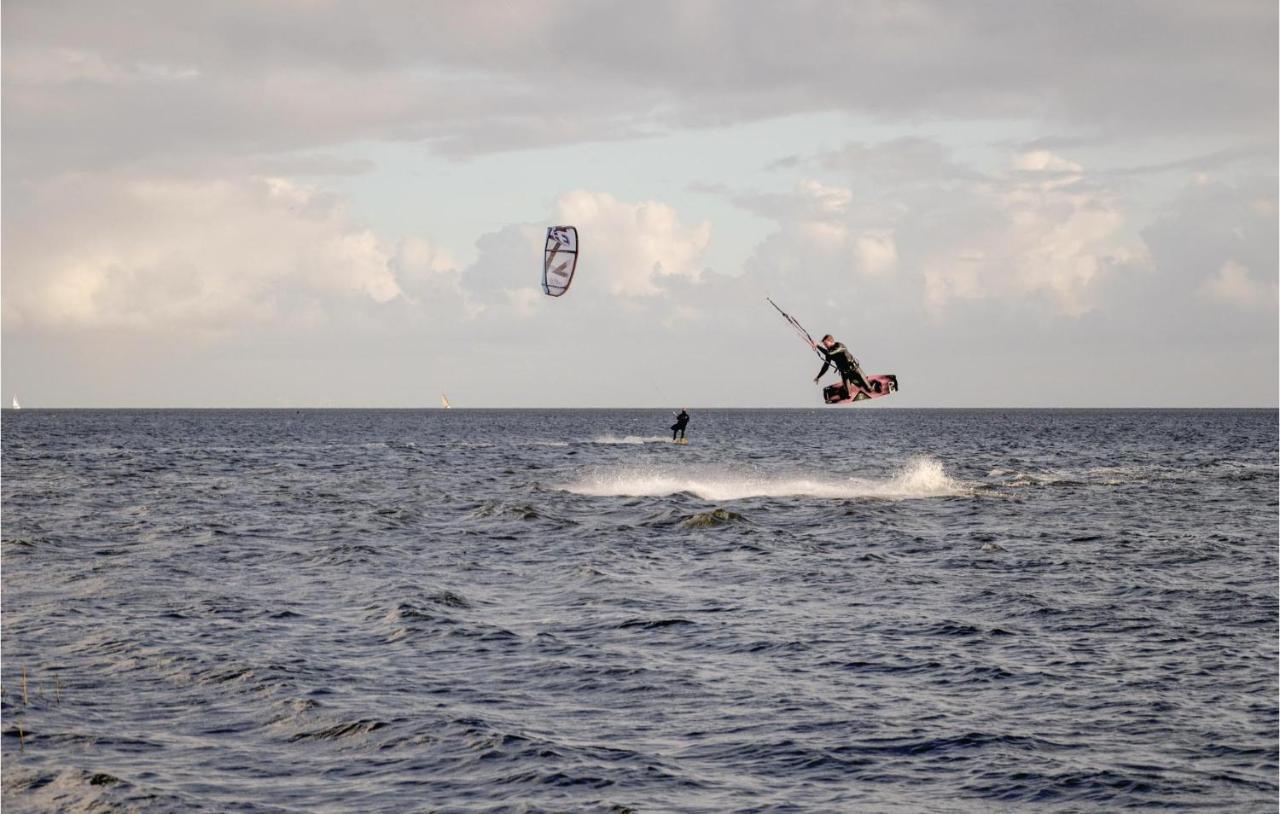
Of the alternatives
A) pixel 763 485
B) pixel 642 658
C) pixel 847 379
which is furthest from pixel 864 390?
pixel 763 485

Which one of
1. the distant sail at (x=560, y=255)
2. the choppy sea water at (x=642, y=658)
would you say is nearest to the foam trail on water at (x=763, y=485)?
the choppy sea water at (x=642, y=658)

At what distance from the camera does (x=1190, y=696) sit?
18156 millimetres

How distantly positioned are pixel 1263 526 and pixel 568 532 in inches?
873

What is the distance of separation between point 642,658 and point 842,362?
15.8 meters

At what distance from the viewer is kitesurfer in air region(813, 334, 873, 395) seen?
33.9 meters

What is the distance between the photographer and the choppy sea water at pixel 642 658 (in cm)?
1462

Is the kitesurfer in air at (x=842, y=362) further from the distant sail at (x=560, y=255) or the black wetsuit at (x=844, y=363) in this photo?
the distant sail at (x=560, y=255)

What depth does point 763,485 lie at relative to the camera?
57531 millimetres

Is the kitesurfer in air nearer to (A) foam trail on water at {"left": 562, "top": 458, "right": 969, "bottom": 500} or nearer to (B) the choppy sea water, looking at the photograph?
(B) the choppy sea water

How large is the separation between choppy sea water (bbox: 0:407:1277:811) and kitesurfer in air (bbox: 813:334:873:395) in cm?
477

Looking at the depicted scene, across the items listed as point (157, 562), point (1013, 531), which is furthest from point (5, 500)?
point (1013, 531)

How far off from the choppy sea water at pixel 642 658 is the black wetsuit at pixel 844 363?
4794 mm

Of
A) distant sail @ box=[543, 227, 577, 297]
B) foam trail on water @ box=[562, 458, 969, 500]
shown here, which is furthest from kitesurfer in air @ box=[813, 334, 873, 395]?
foam trail on water @ box=[562, 458, 969, 500]

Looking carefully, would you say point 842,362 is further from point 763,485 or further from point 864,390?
point 763,485
